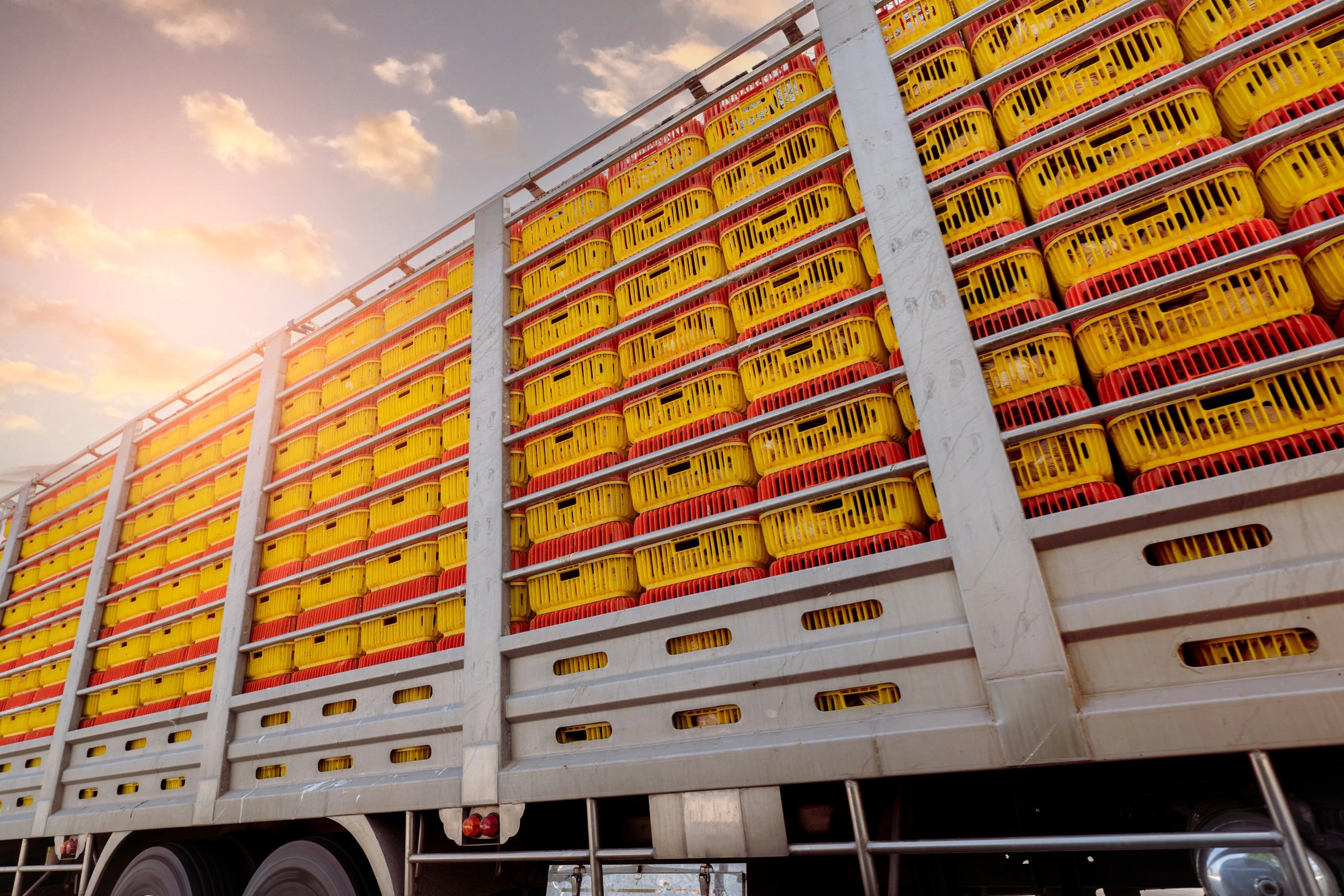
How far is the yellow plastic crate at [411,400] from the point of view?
473 centimetres

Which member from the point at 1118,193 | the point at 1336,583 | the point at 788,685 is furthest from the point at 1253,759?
the point at 1118,193

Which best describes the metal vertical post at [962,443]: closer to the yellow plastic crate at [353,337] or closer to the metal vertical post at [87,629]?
the yellow plastic crate at [353,337]

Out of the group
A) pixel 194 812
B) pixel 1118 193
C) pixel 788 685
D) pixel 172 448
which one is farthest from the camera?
pixel 172 448

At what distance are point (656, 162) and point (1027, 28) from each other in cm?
196

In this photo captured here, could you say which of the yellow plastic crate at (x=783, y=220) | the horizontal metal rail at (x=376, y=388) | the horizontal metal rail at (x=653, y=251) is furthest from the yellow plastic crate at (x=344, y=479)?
the yellow plastic crate at (x=783, y=220)

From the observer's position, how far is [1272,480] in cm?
221

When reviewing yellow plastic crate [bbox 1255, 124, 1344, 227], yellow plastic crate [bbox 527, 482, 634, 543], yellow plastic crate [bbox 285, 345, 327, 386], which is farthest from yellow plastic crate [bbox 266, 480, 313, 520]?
yellow plastic crate [bbox 1255, 124, 1344, 227]

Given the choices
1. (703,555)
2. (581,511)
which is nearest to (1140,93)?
(703,555)

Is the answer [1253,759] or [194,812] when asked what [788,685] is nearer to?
[1253,759]

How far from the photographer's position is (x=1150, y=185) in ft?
8.39

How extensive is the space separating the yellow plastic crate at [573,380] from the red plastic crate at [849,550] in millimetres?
1416

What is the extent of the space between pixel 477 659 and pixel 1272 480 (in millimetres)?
3375

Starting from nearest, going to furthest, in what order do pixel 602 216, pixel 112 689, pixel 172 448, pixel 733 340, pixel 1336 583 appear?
pixel 1336 583 < pixel 733 340 < pixel 602 216 < pixel 112 689 < pixel 172 448

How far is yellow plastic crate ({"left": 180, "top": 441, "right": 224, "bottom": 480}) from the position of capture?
6082mm
